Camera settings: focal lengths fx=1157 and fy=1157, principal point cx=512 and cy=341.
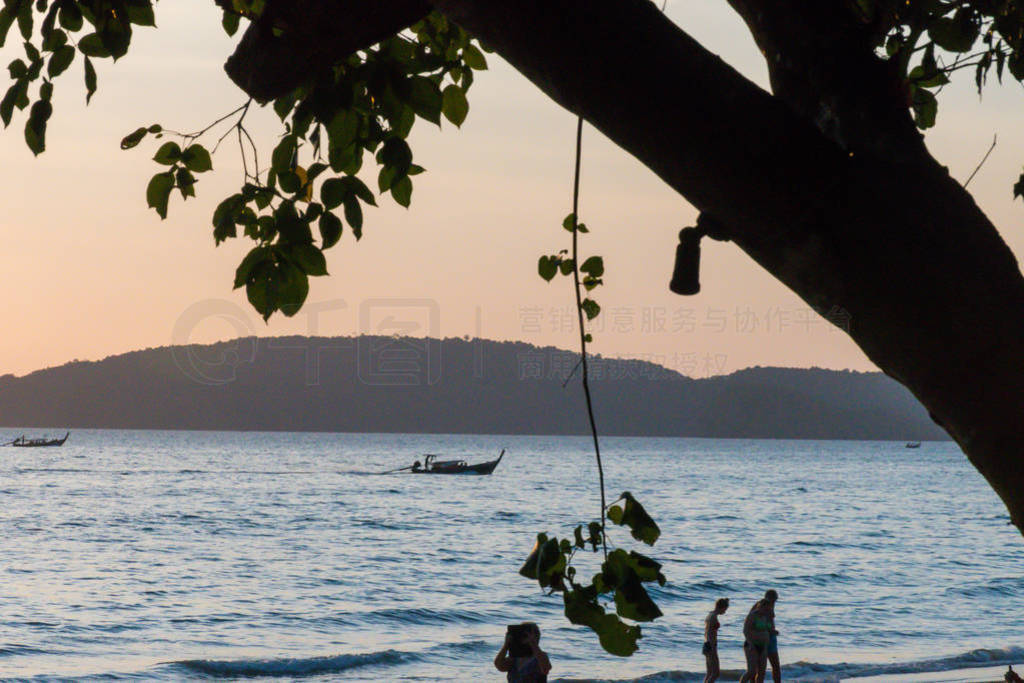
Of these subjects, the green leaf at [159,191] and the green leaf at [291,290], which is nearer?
the green leaf at [291,290]

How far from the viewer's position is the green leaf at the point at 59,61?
2688 mm

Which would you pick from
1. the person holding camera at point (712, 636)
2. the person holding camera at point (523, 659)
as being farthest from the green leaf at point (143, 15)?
the person holding camera at point (712, 636)

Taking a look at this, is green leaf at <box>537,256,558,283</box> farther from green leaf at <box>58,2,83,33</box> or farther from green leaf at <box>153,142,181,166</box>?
green leaf at <box>58,2,83,33</box>

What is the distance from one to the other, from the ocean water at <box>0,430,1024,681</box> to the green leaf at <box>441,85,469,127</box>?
2547 centimetres

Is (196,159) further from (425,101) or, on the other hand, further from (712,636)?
(712,636)

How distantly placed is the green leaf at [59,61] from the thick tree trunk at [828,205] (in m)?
Result: 1.46

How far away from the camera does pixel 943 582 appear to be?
4647cm

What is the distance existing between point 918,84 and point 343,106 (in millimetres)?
1904

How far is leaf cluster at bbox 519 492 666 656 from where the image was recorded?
1.98 meters

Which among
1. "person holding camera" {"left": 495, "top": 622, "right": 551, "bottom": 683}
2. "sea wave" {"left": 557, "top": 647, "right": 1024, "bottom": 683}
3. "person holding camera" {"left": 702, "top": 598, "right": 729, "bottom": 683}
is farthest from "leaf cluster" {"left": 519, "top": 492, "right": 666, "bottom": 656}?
"sea wave" {"left": 557, "top": 647, "right": 1024, "bottom": 683}

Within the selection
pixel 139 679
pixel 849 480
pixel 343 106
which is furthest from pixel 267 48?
pixel 849 480

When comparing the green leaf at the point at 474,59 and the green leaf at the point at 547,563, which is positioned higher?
the green leaf at the point at 474,59

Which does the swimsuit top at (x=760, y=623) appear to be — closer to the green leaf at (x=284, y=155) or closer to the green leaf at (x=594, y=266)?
the green leaf at (x=594, y=266)

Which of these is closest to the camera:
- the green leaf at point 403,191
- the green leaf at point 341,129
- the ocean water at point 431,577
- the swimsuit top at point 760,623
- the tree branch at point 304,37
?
the tree branch at point 304,37
